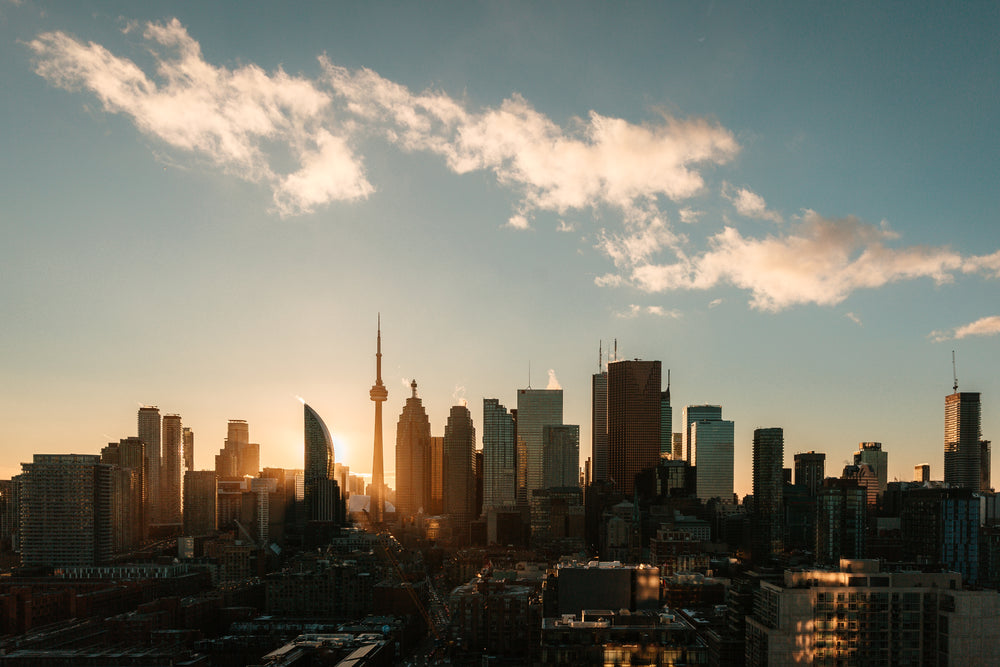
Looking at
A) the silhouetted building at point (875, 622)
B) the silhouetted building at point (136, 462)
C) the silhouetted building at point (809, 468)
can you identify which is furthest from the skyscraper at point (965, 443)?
the silhouetted building at point (136, 462)

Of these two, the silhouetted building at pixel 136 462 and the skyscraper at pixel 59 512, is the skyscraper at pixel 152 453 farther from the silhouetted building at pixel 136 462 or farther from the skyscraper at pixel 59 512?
the skyscraper at pixel 59 512

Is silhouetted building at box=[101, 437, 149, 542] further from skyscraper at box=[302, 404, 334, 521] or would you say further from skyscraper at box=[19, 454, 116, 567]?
skyscraper at box=[302, 404, 334, 521]

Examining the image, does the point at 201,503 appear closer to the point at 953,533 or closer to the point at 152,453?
the point at 152,453

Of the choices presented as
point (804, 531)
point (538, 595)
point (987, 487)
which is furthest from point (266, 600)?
point (987, 487)

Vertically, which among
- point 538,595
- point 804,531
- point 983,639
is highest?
point 983,639

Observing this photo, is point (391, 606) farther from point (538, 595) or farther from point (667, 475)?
point (667, 475)

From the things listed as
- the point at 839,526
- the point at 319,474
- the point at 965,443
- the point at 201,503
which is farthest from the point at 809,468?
the point at 201,503
